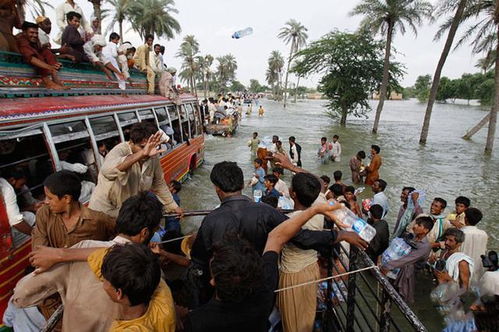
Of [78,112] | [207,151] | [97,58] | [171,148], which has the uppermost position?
[97,58]

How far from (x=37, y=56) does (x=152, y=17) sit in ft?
118

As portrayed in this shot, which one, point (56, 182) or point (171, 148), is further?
point (171, 148)

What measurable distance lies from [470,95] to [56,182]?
9554cm

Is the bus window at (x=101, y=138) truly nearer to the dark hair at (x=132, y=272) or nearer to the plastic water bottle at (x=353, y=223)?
the dark hair at (x=132, y=272)

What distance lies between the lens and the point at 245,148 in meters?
17.1

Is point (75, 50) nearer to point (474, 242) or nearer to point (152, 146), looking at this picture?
point (152, 146)

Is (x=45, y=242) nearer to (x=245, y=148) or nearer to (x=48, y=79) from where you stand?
(x=48, y=79)

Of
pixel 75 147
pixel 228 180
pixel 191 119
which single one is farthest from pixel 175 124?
pixel 228 180

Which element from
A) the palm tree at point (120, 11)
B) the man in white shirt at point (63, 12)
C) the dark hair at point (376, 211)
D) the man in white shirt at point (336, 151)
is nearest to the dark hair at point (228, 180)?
the dark hair at point (376, 211)

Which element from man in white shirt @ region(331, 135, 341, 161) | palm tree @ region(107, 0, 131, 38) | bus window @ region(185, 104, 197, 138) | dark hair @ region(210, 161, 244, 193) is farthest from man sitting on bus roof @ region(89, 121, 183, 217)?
palm tree @ region(107, 0, 131, 38)

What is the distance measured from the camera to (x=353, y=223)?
2152 mm

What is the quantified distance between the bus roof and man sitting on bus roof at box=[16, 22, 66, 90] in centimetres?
29

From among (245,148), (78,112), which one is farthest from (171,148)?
(245,148)

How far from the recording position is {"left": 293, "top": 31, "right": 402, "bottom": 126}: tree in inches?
979
